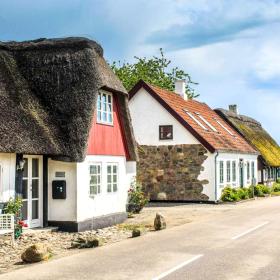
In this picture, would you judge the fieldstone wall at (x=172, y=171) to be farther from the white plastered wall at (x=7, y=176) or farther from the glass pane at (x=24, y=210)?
the white plastered wall at (x=7, y=176)

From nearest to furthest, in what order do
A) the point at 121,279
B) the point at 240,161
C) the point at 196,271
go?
the point at 121,279 → the point at 196,271 → the point at 240,161

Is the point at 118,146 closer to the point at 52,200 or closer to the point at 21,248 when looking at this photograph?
the point at 52,200

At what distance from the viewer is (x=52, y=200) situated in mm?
17562

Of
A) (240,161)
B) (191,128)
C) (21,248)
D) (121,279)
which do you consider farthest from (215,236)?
(240,161)

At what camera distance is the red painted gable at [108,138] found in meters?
18.9

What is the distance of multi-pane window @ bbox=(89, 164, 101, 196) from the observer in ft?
61.6

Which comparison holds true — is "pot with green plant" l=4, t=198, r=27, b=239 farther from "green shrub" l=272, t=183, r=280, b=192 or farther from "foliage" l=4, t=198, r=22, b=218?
"green shrub" l=272, t=183, r=280, b=192

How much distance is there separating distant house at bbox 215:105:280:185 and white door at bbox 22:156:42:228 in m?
26.8

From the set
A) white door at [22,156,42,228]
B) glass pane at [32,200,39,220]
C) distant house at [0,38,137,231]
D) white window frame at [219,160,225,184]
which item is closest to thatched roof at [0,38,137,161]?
distant house at [0,38,137,231]

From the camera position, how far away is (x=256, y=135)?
45844mm

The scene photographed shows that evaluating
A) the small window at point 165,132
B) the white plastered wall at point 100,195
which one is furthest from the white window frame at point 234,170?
the white plastered wall at point 100,195

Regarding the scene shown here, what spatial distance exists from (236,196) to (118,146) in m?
12.2

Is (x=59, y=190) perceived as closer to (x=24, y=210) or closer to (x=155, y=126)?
(x=24, y=210)

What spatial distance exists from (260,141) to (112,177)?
27160 mm
